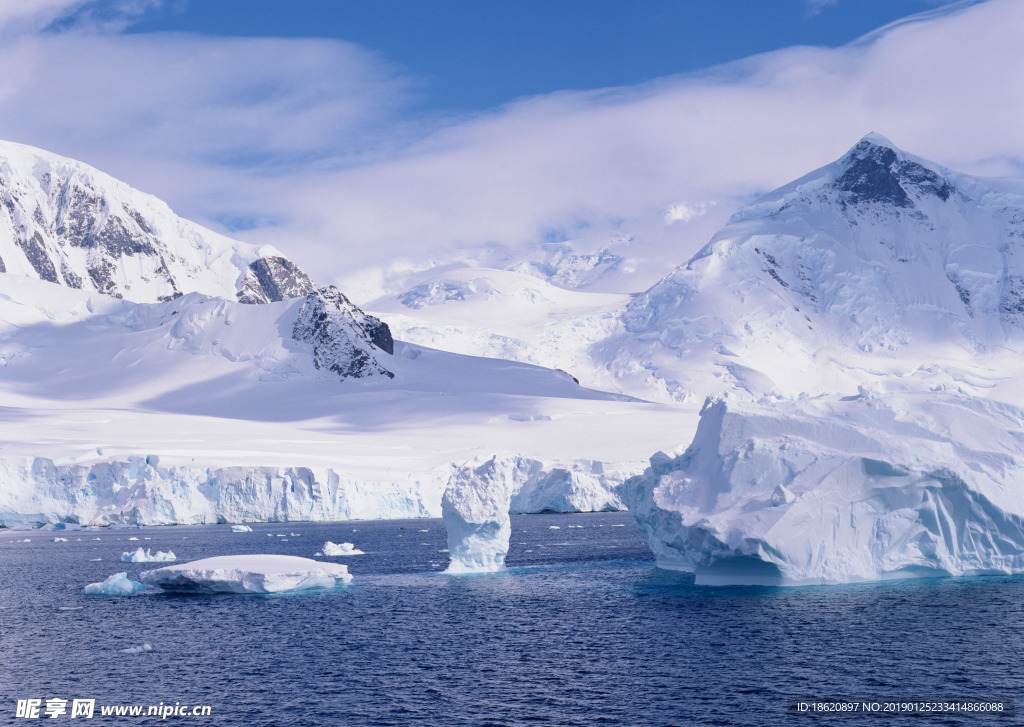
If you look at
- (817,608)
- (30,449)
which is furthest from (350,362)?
(817,608)

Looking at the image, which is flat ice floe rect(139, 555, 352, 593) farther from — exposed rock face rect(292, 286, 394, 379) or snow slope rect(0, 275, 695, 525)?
exposed rock face rect(292, 286, 394, 379)

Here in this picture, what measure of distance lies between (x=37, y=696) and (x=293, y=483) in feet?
206

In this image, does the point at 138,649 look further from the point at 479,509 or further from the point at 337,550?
the point at 337,550

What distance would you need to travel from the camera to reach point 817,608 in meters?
36.4

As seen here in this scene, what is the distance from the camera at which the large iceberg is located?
126 ft

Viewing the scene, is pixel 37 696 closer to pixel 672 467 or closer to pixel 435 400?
pixel 672 467

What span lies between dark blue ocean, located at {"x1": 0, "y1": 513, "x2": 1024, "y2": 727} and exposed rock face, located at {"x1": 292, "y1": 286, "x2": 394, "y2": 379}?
122 m

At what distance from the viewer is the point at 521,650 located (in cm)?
3197

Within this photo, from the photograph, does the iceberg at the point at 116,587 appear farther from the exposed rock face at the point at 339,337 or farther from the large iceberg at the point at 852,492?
the exposed rock face at the point at 339,337

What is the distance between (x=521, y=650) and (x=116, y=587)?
21.5 meters

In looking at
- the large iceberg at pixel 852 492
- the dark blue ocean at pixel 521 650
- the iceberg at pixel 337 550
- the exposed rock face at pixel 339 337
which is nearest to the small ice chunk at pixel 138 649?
the dark blue ocean at pixel 521 650

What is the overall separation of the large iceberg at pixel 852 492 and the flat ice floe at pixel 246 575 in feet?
48.9

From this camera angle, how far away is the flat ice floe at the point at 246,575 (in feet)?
142

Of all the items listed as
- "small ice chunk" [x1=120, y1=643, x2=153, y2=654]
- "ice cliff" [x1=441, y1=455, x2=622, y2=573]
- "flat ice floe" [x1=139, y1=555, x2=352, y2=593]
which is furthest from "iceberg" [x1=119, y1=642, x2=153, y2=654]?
"ice cliff" [x1=441, y1=455, x2=622, y2=573]
